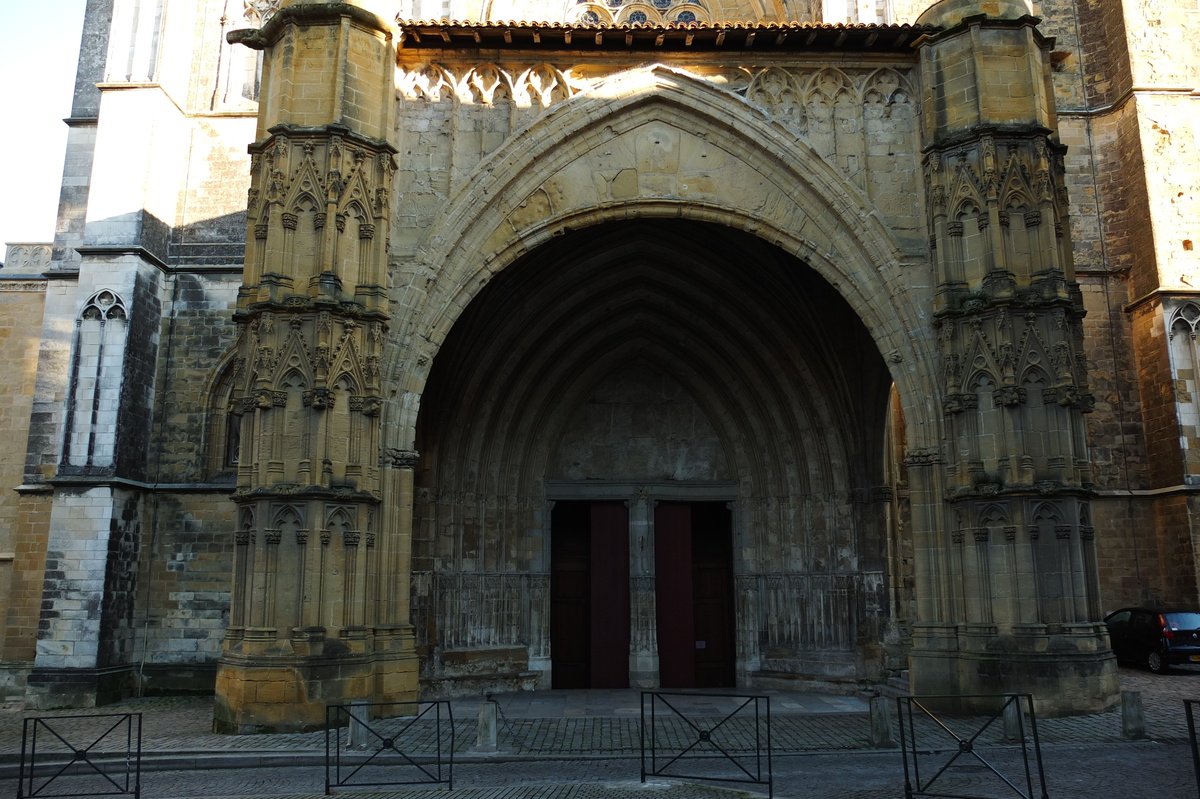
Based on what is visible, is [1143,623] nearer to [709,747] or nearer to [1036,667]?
[1036,667]

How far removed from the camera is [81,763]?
347 inches

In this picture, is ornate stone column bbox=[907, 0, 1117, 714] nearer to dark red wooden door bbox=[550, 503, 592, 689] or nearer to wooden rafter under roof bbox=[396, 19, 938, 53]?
wooden rafter under roof bbox=[396, 19, 938, 53]

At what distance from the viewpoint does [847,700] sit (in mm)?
12984

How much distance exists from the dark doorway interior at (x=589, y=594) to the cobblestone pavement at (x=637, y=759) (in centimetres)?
274

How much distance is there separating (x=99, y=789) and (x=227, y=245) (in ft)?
35.7

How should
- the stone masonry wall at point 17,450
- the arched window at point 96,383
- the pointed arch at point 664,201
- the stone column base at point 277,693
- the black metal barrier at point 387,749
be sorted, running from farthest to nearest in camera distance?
the stone masonry wall at point 17,450 < the arched window at point 96,383 < the pointed arch at point 664,201 < the stone column base at point 277,693 < the black metal barrier at point 387,749

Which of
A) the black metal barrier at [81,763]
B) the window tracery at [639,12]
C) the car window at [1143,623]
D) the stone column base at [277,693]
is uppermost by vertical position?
the window tracery at [639,12]

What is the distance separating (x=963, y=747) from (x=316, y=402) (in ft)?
23.9

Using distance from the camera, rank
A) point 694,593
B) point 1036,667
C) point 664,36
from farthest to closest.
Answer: point 694,593 → point 664,36 → point 1036,667

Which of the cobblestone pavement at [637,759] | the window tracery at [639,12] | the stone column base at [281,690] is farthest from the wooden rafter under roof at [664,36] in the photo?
the cobblestone pavement at [637,759]

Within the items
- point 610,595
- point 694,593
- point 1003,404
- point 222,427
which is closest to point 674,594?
point 694,593

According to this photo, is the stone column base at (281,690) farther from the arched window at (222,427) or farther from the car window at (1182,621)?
the car window at (1182,621)

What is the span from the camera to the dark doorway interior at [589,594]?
→ 14.8 meters

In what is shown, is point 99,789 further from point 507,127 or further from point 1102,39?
point 1102,39
